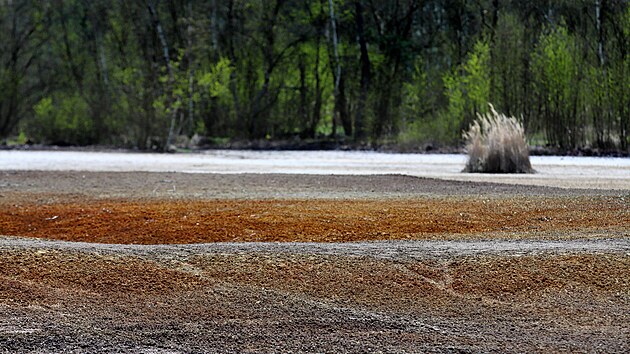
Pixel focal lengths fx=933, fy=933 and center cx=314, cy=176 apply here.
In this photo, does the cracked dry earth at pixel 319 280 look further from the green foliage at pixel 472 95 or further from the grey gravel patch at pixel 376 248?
the green foliage at pixel 472 95

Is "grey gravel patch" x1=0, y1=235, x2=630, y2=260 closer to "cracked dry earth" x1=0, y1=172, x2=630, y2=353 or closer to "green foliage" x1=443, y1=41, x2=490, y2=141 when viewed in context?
"cracked dry earth" x1=0, y1=172, x2=630, y2=353

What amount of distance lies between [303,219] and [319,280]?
3700 millimetres

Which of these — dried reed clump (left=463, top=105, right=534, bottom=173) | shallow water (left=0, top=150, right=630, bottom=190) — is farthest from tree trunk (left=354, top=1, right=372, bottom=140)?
dried reed clump (left=463, top=105, right=534, bottom=173)

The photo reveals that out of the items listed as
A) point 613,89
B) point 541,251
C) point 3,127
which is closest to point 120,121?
point 3,127

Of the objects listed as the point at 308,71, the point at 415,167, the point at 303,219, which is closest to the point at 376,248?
the point at 303,219

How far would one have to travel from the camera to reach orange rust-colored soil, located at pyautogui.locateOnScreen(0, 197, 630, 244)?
10430 mm

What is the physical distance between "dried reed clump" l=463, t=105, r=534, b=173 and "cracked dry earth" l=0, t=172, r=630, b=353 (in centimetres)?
798

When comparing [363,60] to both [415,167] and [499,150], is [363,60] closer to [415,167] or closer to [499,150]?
[415,167]

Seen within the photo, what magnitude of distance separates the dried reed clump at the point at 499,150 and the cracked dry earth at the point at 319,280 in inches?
314

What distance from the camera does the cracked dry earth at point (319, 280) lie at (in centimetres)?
640

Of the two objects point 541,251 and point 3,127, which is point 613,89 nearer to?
point 541,251

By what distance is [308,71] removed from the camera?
48.0 meters

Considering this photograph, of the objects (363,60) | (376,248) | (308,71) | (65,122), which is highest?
(363,60)

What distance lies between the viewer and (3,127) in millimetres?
46500
